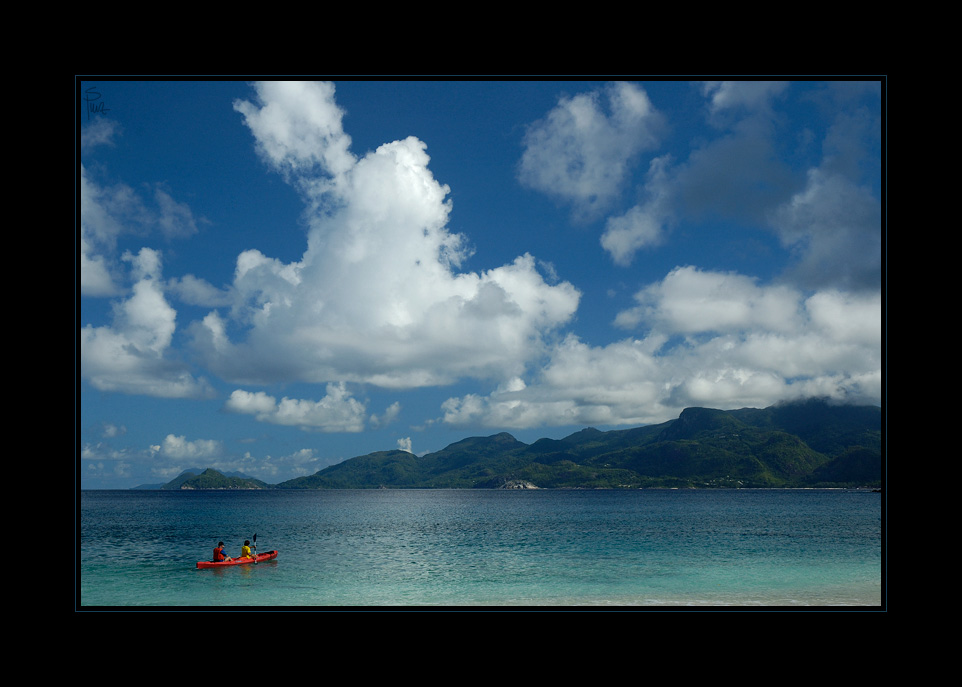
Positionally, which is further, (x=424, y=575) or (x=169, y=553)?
(x=169, y=553)

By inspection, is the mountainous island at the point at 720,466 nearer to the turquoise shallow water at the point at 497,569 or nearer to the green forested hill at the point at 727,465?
the green forested hill at the point at 727,465

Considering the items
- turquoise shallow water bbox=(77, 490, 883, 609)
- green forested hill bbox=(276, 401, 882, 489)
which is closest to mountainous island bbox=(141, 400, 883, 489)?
green forested hill bbox=(276, 401, 882, 489)

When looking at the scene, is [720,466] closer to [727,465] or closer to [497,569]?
[727,465]

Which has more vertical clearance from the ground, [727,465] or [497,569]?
[497,569]

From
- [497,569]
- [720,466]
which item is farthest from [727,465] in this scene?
[497,569]

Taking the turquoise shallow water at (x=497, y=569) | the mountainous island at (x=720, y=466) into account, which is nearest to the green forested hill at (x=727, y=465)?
the mountainous island at (x=720, y=466)

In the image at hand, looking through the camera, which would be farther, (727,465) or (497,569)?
(727,465)
